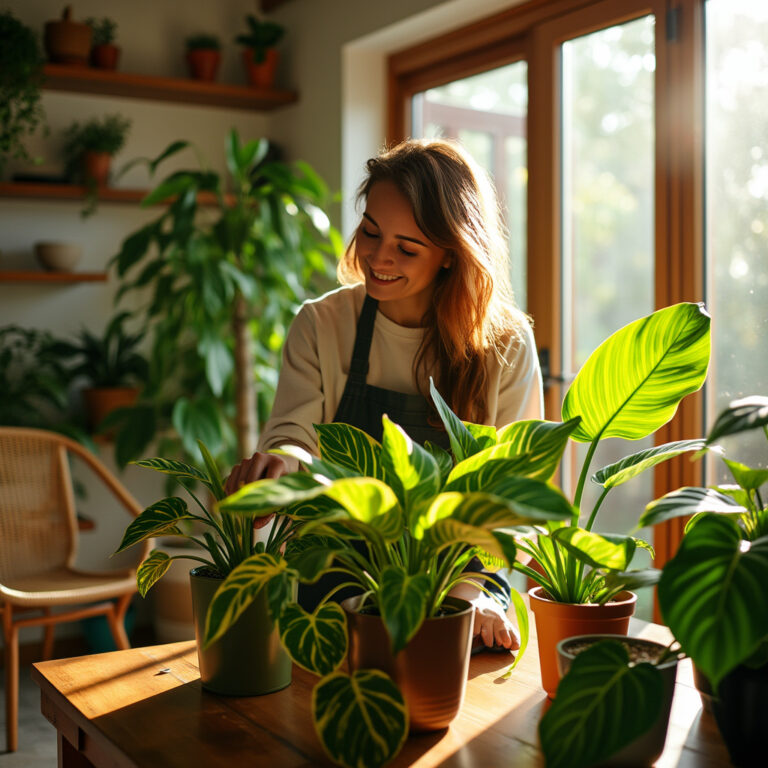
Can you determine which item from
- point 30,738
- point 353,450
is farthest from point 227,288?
point 353,450

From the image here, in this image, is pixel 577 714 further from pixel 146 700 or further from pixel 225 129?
pixel 225 129

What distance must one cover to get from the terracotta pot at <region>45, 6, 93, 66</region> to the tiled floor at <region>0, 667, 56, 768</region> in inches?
95.7

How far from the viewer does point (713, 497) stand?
1.00 meters

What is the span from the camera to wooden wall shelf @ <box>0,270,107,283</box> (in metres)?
3.58

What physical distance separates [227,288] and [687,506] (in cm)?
249

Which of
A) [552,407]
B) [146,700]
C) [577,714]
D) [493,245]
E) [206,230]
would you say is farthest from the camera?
[206,230]

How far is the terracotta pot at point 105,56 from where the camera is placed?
3.74m

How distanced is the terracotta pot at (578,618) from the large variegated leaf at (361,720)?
0.25 m

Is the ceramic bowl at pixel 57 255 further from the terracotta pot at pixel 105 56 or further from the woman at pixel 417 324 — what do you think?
the woman at pixel 417 324

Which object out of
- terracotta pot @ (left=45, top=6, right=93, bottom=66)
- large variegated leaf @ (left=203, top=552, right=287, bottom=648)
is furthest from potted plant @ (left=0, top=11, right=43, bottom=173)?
large variegated leaf @ (left=203, top=552, right=287, bottom=648)

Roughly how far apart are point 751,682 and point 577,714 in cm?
22

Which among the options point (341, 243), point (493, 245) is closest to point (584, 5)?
point (341, 243)

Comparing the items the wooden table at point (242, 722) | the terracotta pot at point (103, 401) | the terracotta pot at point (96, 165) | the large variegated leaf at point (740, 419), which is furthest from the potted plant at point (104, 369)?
the large variegated leaf at point (740, 419)

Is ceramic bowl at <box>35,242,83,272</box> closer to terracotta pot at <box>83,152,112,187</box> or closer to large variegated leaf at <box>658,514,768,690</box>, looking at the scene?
terracotta pot at <box>83,152,112,187</box>
